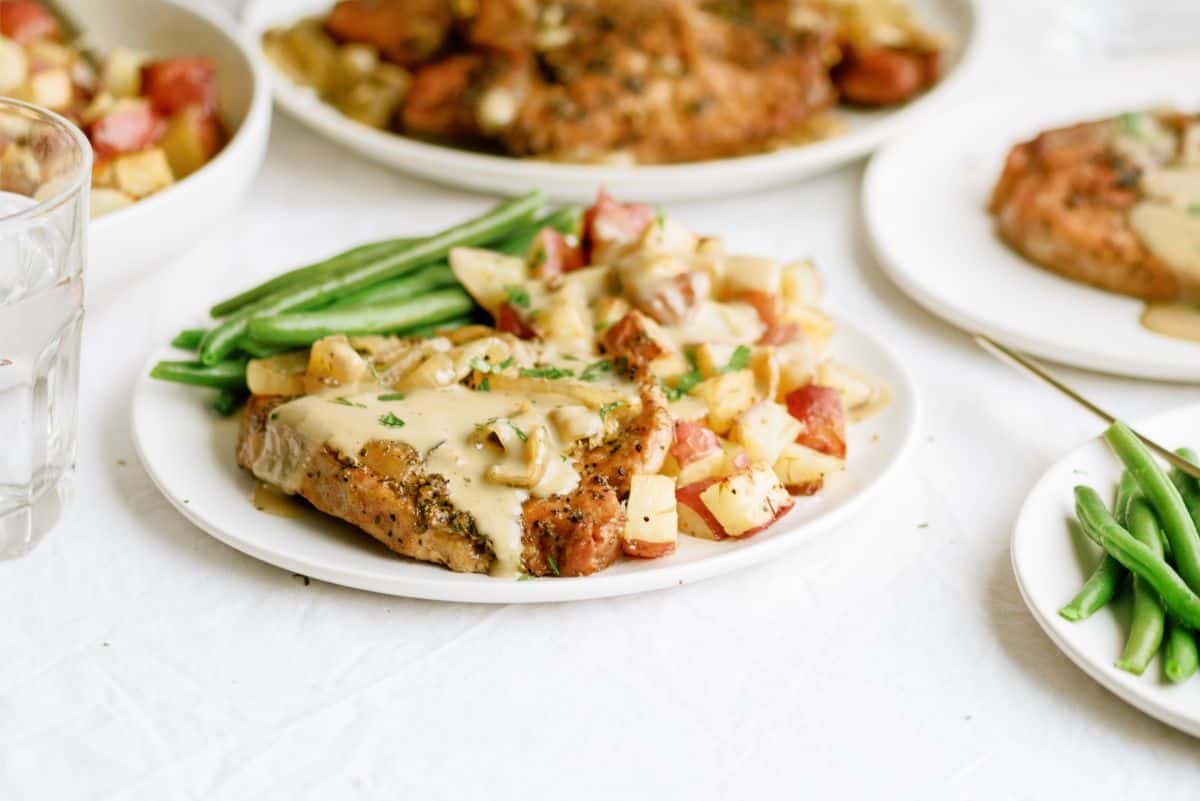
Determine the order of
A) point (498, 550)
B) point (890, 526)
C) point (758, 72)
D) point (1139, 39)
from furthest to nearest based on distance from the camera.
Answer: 1. point (1139, 39)
2. point (758, 72)
3. point (890, 526)
4. point (498, 550)

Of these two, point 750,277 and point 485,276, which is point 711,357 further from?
point 485,276

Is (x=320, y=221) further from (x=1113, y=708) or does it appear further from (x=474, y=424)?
(x=1113, y=708)

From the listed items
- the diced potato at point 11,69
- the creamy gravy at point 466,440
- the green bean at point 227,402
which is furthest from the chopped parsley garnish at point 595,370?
the diced potato at point 11,69

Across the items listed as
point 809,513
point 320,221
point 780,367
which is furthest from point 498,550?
point 320,221

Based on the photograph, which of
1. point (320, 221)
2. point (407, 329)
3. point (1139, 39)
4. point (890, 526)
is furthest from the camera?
point (1139, 39)

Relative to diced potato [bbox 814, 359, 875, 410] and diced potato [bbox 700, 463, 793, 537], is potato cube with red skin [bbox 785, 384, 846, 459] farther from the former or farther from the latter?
diced potato [bbox 700, 463, 793, 537]

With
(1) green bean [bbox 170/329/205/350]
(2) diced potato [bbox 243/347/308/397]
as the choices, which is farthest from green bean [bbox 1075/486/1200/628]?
(1) green bean [bbox 170/329/205/350]

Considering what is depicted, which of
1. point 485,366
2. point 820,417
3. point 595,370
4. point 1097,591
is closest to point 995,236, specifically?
point 820,417
